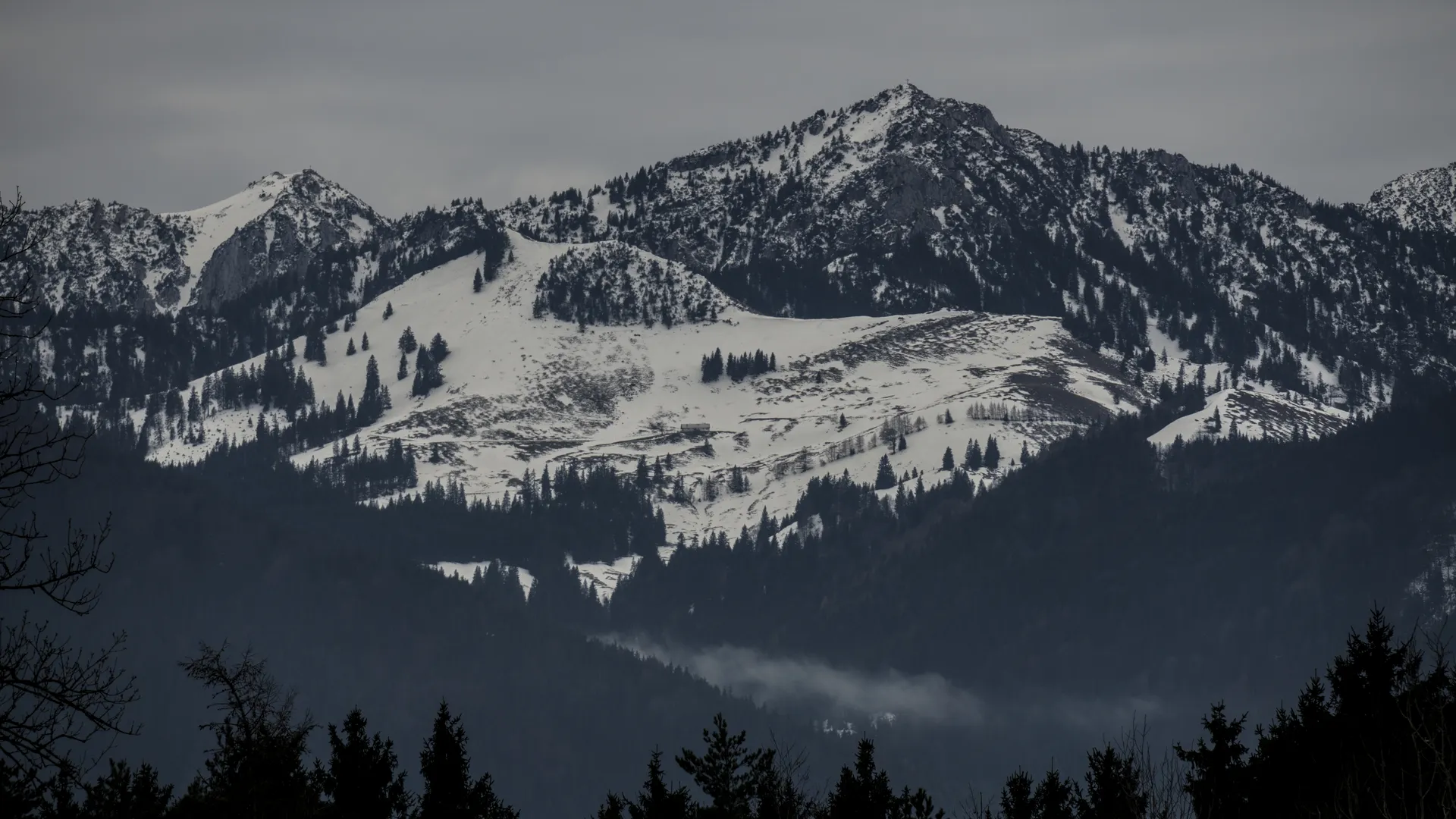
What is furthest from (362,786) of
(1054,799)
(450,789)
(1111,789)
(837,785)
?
(1111,789)

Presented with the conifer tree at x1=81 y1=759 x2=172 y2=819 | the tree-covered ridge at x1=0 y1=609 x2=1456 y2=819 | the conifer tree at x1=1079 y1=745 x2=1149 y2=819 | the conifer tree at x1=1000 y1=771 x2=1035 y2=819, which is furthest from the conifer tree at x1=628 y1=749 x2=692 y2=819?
the conifer tree at x1=81 y1=759 x2=172 y2=819

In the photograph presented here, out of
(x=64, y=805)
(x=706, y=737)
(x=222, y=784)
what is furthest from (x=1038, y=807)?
(x=64, y=805)

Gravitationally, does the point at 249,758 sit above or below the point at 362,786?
above

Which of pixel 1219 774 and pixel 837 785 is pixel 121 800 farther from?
pixel 1219 774

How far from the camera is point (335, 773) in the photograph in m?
64.7

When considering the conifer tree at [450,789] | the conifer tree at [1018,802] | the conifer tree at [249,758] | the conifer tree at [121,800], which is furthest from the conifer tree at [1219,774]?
the conifer tree at [121,800]

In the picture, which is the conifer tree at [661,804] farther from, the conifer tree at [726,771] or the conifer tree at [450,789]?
the conifer tree at [450,789]

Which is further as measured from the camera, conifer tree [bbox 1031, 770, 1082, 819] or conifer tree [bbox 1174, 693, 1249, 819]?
conifer tree [bbox 1031, 770, 1082, 819]

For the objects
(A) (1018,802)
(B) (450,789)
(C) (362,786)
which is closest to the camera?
(C) (362,786)

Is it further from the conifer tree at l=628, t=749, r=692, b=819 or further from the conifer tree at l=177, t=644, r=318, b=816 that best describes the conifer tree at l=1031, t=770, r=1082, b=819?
the conifer tree at l=177, t=644, r=318, b=816

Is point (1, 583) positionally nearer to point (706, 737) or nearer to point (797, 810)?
point (797, 810)

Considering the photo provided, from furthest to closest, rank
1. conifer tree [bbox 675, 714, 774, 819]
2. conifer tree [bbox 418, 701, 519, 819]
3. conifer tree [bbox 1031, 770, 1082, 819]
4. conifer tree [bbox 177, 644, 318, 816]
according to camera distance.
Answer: conifer tree [bbox 1031, 770, 1082, 819] < conifer tree [bbox 675, 714, 774, 819] < conifer tree [bbox 418, 701, 519, 819] < conifer tree [bbox 177, 644, 318, 816]

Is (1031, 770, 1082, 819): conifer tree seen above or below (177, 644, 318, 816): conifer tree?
below

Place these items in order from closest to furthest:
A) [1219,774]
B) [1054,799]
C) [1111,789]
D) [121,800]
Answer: [121,800]
[1054,799]
[1111,789]
[1219,774]
